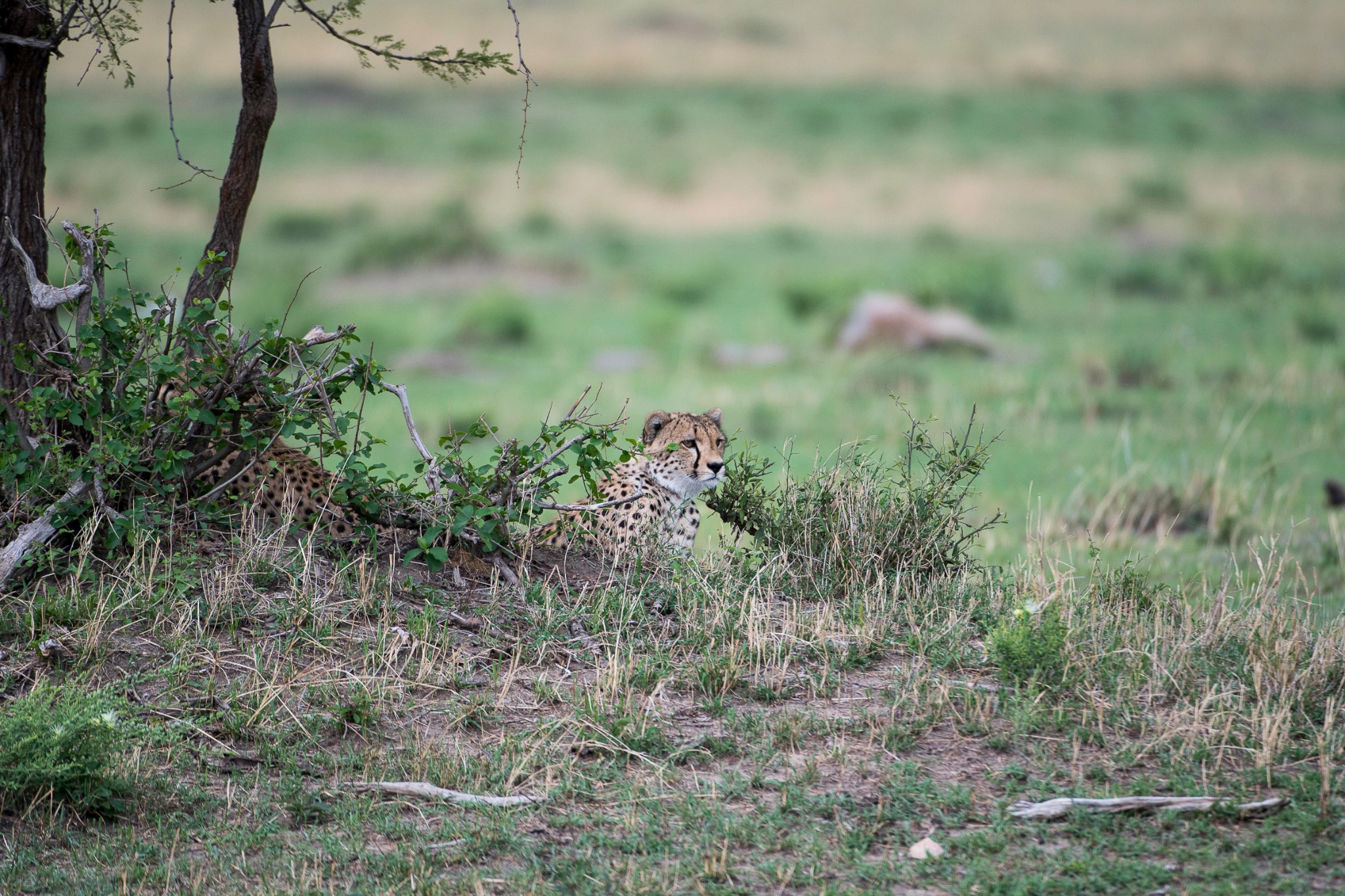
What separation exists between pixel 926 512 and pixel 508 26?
127 feet

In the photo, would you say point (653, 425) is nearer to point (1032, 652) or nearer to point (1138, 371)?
point (1032, 652)

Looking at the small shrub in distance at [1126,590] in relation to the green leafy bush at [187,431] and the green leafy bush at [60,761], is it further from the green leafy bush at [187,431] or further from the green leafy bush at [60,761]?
the green leafy bush at [60,761]

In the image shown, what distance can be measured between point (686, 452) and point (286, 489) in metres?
1.92

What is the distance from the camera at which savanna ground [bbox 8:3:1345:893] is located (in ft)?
14.2

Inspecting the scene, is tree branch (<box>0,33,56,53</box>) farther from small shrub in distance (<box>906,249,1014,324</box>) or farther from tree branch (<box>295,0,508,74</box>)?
small shrub in distance (<box>906,249,1014,324</box>)

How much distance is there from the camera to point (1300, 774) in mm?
4512

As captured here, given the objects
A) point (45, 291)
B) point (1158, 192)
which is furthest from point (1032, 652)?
point (1158, 192)

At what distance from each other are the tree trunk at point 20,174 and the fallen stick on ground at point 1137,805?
4.37 m

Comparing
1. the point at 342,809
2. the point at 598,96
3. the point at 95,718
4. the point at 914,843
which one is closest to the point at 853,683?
the point at 914,843

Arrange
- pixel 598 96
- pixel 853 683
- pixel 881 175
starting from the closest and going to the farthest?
pixel 853 683
pixel 881 175
pixel 598 96

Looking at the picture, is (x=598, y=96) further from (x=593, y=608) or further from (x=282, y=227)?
(x=593, y=608)

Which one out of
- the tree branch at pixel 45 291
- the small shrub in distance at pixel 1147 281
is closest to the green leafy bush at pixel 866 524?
the tree branch at pixel 45 291

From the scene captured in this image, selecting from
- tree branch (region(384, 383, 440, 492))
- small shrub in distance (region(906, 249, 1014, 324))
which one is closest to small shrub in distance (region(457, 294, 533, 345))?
small shrub in distance (region(906, 249, 1014, 324))

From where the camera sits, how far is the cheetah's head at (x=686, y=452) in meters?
7.06
